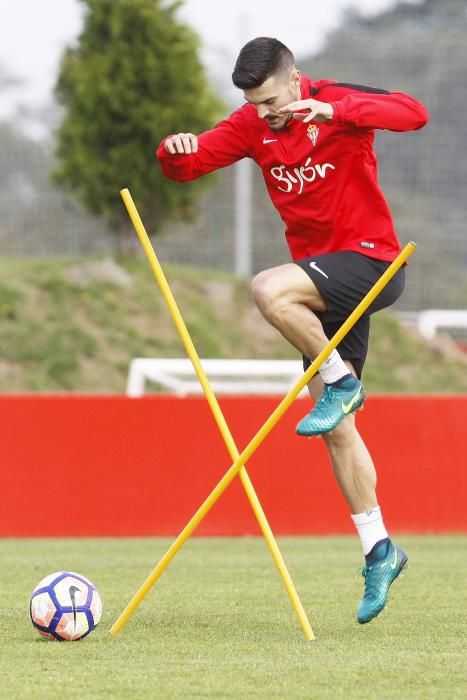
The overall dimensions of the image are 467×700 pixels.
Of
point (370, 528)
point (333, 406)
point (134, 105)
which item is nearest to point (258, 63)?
point (333, 406)

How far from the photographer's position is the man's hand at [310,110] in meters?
5.07

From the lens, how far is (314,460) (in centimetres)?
1136

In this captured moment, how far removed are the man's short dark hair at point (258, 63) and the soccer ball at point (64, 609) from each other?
209 centimetres

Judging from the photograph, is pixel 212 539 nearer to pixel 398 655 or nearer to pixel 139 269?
pixel 398 655

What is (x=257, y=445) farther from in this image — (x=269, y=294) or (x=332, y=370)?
(x=269, y=294)

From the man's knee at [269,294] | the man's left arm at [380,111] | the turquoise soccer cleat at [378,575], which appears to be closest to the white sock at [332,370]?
the man's knee at [269,294]

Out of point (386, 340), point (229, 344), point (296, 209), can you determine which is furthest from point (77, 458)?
point (386, 340)

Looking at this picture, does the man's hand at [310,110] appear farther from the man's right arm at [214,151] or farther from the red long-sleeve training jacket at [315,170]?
the man's right arm at [214,151]

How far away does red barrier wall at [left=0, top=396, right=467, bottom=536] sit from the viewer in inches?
435

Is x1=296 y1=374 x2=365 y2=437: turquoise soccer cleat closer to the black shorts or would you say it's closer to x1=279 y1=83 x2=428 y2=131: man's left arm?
the black shorts

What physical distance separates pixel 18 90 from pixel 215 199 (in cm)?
372

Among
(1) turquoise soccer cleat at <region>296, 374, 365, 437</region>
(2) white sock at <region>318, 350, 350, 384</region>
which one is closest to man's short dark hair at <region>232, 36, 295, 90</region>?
(2) white sock at <region>318, 350, 350, 384</region>

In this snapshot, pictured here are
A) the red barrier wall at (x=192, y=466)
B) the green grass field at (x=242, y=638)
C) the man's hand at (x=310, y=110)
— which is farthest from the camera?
the red barrier wall at (x=192, y=466)

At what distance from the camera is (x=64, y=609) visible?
5219mm
